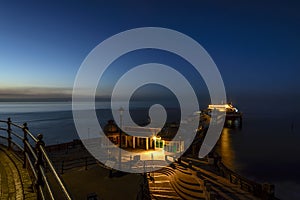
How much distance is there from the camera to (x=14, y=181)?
4.86 meters

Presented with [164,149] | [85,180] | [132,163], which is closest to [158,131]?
[164,149]

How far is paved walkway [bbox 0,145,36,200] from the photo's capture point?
13.6 ft

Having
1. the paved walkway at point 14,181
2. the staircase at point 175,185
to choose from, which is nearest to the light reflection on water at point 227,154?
the staircase at point 175,185

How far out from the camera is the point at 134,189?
12.1 m

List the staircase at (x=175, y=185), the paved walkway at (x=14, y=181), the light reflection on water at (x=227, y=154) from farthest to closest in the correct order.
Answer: the light reflection on water at (x=227, y=154) → the staircase at (x=175, y=185) → the paved walkway at (x=14, y=181)

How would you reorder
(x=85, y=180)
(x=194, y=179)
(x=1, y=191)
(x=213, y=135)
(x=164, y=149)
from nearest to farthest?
(x=1, y=191) < (x=85, y=180) < (x=194, y=179) < (x=164, y=149) < (x=213, y=135)

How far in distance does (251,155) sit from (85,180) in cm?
3454

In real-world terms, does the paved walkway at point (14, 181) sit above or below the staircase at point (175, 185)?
above

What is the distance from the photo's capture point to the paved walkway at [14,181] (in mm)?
4152

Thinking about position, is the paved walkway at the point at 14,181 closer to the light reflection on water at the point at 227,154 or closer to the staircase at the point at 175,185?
the staircase at the point at 175,185

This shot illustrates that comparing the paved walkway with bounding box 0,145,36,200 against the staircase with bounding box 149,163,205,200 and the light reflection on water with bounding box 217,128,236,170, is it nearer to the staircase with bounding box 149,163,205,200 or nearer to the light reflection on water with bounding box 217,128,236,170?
the staircase with bounding box 149,163,205,200

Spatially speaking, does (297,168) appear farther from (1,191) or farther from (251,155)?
(1,191)

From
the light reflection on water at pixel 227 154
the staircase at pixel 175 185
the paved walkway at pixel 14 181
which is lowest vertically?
the light reflection on water at pixel 227 154

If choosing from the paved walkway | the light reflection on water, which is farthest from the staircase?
the light reflection on water
